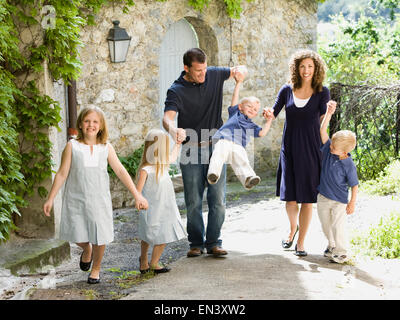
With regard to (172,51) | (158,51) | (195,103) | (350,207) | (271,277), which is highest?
(172,51)

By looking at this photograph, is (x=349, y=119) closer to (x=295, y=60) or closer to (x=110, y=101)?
(x=110, y=101)

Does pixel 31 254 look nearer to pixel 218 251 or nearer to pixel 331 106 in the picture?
pixel 218 251

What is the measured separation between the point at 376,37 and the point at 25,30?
451 inches

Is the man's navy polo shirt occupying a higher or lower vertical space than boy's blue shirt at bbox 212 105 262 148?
higher

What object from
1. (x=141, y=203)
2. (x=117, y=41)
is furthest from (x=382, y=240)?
(x=117, y=41)

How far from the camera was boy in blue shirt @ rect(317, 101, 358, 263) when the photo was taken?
4.59m

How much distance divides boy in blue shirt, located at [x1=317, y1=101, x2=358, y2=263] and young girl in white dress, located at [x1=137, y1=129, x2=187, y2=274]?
3.91ft

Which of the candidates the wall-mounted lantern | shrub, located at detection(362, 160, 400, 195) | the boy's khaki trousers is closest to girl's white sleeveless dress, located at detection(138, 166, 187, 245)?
the boy's khaki trousers

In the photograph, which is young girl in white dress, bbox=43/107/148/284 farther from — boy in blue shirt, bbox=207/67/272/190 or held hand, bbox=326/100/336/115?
held hand, bbox=326/100/336/115

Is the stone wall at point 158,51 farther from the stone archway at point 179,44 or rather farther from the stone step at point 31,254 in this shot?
the stone step at point 31,254

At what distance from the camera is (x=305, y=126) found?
15.8ft

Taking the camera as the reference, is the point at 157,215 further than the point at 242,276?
Yes

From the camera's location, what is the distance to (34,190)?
504 centimetres

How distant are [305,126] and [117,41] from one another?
371 cm
